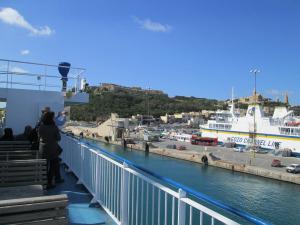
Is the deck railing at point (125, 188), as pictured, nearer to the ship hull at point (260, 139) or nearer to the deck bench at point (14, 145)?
the deck bench at point (14, 145)

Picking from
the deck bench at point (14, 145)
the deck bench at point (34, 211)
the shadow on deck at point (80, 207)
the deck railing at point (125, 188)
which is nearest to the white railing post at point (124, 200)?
the deck railing at point (125, 188)

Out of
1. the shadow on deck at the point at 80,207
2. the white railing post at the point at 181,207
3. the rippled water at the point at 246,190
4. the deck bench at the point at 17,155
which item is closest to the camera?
the white railing post at the point at 181,207

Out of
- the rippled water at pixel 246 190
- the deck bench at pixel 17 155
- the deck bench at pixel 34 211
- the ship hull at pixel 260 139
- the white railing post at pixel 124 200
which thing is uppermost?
the deck bench at pixel 17 155

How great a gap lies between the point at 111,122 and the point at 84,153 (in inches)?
3598

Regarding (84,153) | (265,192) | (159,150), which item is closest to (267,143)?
(159,150)

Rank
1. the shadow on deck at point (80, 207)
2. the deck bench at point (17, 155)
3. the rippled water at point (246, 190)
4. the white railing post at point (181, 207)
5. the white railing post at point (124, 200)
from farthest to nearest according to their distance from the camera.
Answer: the rippled water at point (246, 190) → the deck bench at point (17, 155) → the shadow on deck at point (80, 207) → the white railing post at point (124, 200) → the white railing post at point (181, 207)

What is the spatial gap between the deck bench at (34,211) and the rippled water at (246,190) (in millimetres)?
23714

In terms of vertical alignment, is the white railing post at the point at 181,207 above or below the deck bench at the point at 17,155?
below

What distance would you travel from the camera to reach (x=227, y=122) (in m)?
80.2

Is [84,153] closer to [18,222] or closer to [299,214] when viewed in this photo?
[18,222]

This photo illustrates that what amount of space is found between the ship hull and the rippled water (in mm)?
19023

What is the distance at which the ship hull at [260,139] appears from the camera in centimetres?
6094

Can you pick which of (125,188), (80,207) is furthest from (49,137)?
(125,188)

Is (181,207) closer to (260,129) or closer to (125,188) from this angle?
(125,188)
